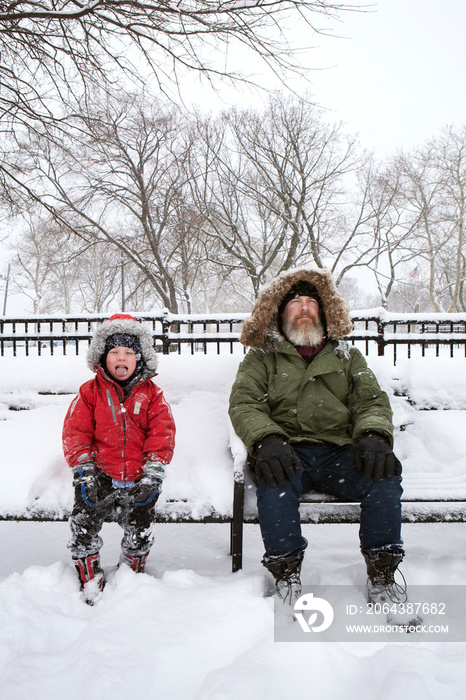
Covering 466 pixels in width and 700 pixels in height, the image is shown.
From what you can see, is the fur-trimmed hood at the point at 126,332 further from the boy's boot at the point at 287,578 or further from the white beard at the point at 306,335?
the boy's boot at the point at 287,578

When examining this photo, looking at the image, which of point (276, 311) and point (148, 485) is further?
point (276, 311)

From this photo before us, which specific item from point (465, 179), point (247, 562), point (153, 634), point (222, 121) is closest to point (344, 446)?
point (247, 562)

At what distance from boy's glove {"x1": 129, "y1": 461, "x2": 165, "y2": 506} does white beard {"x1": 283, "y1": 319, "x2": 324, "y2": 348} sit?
1.20 metres

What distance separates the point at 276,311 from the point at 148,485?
1456mm

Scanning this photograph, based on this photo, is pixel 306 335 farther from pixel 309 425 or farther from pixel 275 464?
pixel 275 464

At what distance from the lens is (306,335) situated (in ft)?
8.83

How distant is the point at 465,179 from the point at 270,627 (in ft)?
94.4

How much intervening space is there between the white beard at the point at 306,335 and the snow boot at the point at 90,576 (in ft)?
5.64

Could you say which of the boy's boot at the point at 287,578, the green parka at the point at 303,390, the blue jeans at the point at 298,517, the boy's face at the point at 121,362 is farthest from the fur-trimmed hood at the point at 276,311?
the boy's boot at the point at 287,578

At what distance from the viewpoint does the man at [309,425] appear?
76.8 inches

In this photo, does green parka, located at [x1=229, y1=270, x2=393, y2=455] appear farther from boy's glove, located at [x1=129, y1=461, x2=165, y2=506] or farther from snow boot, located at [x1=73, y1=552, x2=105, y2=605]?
snow boot, located at [x1=73, y1=552, x2=105, y2=605]
